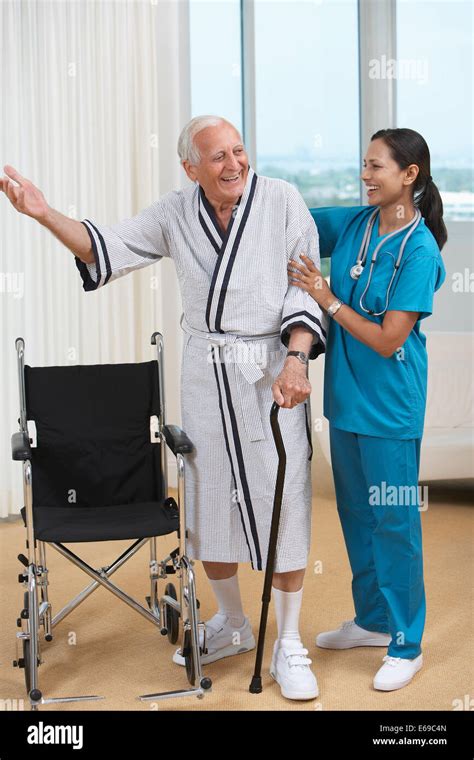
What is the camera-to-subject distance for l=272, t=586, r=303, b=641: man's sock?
2656 millimetres

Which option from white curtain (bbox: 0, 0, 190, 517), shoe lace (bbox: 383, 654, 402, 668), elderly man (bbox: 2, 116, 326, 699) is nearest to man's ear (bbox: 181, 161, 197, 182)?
elderly man (bbox: 2, 116, 326, 699)

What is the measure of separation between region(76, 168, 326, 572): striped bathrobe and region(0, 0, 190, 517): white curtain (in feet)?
5.74

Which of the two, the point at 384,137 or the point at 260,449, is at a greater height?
the point at 384,137

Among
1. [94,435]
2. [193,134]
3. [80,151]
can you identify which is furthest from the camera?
[80,151]

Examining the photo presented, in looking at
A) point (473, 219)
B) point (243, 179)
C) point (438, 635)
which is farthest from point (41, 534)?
point (473, 219)

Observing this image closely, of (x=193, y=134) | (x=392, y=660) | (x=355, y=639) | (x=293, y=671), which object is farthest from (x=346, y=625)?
(x=193, y=134)

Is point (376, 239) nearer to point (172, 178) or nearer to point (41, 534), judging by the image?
point (41, 534)

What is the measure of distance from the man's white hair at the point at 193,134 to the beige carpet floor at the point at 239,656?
4.48 ft

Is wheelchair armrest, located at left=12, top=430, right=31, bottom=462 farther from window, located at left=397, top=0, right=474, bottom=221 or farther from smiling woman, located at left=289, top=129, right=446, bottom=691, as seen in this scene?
window, located at left=397, top=0, right=474, bottom=221

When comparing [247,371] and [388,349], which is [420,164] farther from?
[247,371]

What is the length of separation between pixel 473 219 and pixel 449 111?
0.65 metres

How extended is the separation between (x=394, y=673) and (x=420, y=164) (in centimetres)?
132

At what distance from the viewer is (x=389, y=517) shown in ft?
8.57

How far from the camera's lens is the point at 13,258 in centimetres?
425
